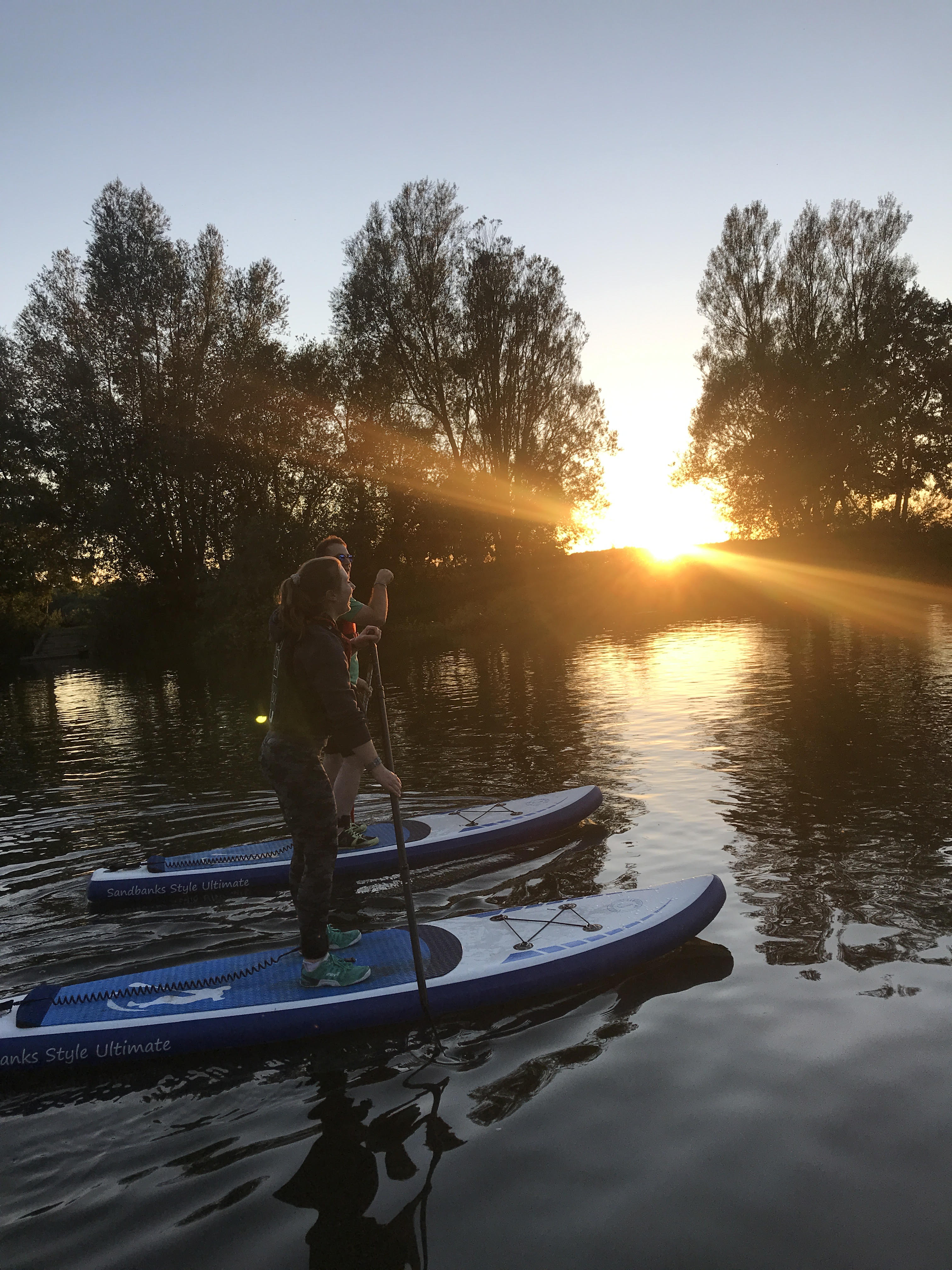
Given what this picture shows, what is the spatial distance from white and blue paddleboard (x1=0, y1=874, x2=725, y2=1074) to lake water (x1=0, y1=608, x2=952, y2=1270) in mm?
132

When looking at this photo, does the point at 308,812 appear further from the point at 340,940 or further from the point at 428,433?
the point at 428,433

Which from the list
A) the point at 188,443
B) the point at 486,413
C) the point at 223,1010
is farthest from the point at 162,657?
the point at 223,1010

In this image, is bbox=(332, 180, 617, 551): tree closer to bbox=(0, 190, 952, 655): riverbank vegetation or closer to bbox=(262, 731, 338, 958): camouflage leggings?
bbox=(0, 190, 952, 655): riverbank vegetation

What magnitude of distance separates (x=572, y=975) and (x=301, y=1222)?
2113 mm

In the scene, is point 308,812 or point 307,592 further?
point 308,812

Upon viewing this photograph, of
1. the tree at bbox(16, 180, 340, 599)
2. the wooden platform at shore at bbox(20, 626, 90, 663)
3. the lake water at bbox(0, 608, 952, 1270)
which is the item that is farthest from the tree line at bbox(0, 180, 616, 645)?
the lake water at bbox(0, 608, 952, 1270)

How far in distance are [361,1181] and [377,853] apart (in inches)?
156

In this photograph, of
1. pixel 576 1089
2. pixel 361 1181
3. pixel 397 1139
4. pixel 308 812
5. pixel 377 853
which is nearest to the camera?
pixel 361 1181

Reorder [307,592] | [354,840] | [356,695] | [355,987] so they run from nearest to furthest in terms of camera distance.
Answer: [307,592] < [355,987] < [356,695] < [354,840]

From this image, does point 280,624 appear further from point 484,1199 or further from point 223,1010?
point 484,1199

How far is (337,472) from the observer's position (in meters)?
35.1

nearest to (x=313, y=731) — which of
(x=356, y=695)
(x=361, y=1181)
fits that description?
(x=356, y=695)

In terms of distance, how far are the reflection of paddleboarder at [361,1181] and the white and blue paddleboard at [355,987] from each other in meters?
0.57

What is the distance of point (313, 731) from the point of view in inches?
184
